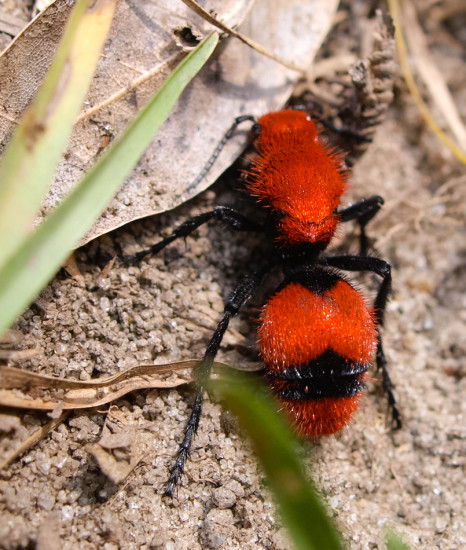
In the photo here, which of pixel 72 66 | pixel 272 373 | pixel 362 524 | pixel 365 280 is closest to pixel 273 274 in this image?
pixel 365 280

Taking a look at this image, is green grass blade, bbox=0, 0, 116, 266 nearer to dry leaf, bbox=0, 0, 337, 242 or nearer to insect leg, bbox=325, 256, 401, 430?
dry leaf, bbox=0, 0, 337, 242

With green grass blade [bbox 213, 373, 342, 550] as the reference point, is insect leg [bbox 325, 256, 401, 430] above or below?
above

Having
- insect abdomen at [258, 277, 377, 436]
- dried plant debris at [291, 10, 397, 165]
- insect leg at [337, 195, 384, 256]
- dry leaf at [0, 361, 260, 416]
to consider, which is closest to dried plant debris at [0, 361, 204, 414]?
dry leaf at [0, 361, 260, 416]

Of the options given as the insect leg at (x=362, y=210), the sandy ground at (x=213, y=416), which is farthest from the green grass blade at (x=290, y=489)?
the insect leg at (x=362, y=210)

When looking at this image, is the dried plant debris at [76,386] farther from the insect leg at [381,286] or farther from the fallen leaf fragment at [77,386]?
the insect leg at [381,286]

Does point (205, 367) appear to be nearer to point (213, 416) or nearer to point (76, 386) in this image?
point (213, 416)

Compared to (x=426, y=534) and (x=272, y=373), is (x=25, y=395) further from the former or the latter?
(x=426, y=534)

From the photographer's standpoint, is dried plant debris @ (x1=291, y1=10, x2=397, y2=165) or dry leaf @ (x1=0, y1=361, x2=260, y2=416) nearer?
dry leaf @ (x1=0, y1=361, x2=260, y2=416)
